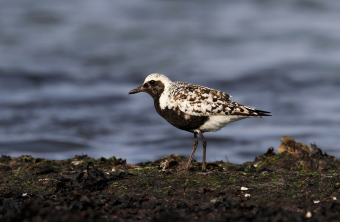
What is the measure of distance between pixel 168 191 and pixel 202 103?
2528mm

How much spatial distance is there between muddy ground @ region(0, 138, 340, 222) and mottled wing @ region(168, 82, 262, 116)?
141 cm

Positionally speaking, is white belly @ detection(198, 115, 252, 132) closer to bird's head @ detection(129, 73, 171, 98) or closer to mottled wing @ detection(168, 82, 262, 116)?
mottled wing @ detection(168, 82, 262, 116)

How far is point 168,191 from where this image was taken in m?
7.08

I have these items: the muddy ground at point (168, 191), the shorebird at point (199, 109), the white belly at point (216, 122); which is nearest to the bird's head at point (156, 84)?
the shorebird at point (199, 109)

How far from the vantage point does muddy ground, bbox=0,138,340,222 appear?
17.2 ft

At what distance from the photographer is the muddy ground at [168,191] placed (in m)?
5.25

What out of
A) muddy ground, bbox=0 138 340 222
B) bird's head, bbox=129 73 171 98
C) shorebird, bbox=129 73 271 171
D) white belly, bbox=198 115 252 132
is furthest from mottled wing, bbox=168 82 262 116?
muddy ground, bbox=0 138 340 222

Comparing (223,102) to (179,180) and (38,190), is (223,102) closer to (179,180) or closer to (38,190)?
(179,180)

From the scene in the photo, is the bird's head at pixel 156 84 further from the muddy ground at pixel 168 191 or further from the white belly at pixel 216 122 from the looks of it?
the muddy ground at pixel 168 191

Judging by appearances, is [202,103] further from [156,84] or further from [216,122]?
[156,84]

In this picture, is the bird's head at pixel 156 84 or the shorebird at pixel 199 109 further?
the bird's head at pixel 156 84

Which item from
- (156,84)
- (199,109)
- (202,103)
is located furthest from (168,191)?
(156,84)

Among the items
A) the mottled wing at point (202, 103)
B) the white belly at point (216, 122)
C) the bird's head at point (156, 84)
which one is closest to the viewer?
the mottled wing at point (202, 103)

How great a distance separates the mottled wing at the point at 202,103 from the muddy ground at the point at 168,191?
4.62ft
